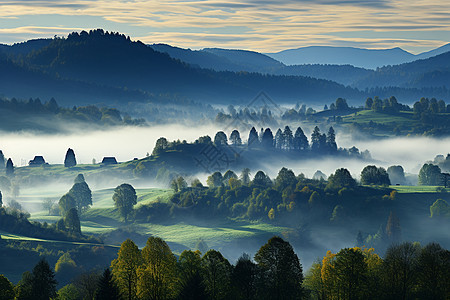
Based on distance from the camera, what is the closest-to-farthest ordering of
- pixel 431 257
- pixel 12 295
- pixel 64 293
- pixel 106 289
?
pixel 106 289, pixel 12 295, pixel 431 257, pixel 64 293

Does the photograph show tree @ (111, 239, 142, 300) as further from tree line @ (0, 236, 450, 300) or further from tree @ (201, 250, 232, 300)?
tree @ (201, 250, 232, 300)

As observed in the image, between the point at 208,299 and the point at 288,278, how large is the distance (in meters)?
13.4

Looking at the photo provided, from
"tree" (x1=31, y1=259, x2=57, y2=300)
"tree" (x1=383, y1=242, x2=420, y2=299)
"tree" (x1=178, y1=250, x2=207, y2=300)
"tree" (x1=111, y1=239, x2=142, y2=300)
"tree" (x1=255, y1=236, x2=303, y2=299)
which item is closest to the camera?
"tree" (x1=178, y1=250, x2=207, y2=300)

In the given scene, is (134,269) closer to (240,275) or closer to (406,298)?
(240,275)

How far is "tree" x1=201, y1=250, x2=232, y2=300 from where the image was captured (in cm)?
10456

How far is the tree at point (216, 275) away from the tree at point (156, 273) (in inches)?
173

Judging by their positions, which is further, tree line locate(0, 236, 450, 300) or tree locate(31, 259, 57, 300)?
tree locate(31, 259, 57, 300)

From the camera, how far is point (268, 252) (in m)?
111

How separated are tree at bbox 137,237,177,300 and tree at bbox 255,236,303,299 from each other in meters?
12.3

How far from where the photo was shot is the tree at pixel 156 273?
103562 mm

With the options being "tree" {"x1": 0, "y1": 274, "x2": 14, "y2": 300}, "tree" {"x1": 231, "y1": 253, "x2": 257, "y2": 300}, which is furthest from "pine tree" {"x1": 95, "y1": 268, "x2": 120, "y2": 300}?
"tree" {"x1": 231, "y1": 253, "x2": 257, "y2": 300}

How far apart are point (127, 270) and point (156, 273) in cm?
426

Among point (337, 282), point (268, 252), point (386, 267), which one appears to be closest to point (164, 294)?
point (268, 252)

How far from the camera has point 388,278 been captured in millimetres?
112375
